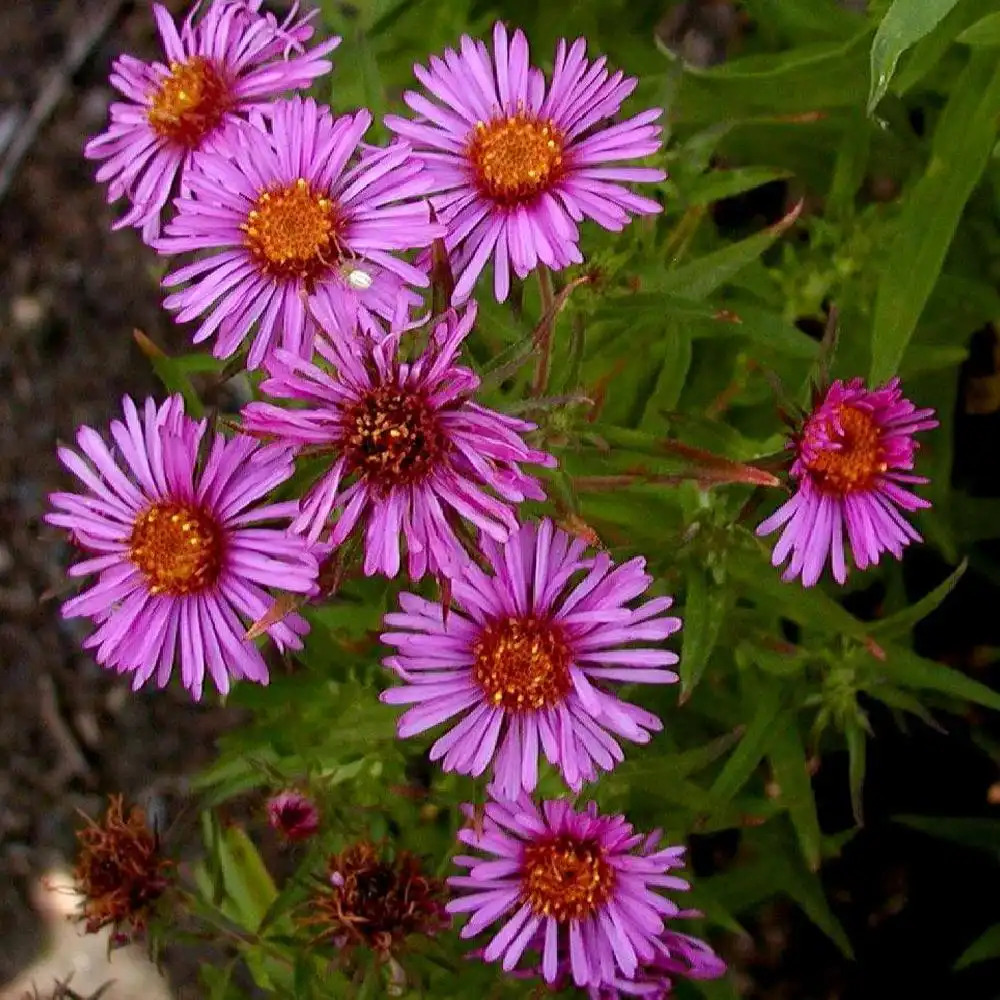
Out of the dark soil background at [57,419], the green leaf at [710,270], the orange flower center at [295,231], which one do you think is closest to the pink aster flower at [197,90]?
the orange flower center at [295,231]

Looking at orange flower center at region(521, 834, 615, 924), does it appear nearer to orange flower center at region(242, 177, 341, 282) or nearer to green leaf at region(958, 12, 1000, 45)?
orange flower center at region(242, 177, 341, 282)

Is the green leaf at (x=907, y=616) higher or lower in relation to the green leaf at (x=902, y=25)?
lower

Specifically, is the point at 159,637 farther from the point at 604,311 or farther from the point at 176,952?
the point at 176,952

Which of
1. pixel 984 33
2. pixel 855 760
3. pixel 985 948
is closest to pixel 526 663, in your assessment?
pixel 855 760

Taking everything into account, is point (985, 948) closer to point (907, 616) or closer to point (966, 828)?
point (966, 828)

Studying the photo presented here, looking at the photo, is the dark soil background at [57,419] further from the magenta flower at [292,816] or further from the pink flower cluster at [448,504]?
the pink flower cluster at [448,504]

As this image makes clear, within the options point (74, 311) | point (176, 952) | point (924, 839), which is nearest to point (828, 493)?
point (924, 839)

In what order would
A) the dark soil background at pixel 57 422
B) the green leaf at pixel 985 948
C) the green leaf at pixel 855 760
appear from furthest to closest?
the dark soil background at pixel 57 422, the green leaf at pixel 985 948, the green leaf at pixel 855 760
